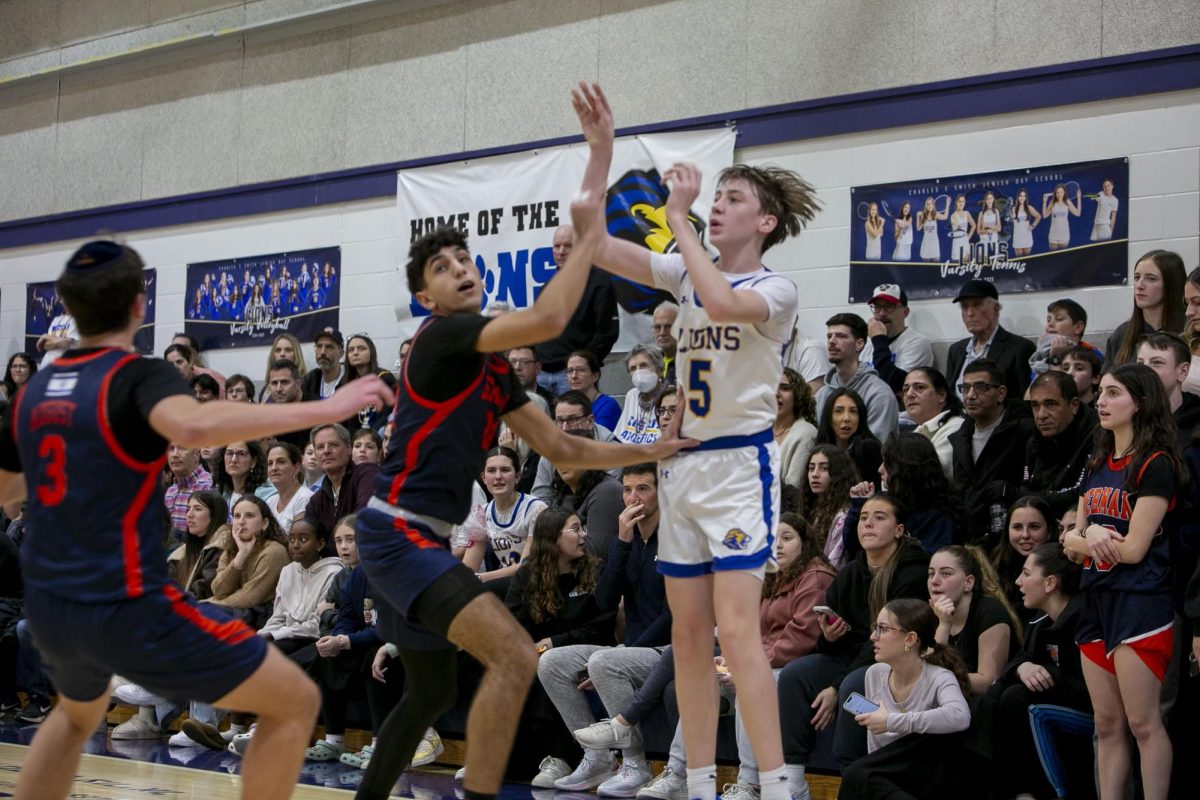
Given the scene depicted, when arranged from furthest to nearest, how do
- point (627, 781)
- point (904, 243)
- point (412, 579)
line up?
1. point (904, 243)
2. point (627, 781)
3. point (412, 579)

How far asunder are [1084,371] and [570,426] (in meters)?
3.35

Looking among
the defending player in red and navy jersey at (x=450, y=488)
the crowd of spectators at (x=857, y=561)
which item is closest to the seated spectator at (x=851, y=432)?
the crowd of spectators at (x=857, y=561)

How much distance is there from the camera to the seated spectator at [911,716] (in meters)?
6.25

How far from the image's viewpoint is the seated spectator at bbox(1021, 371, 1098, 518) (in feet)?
24.1

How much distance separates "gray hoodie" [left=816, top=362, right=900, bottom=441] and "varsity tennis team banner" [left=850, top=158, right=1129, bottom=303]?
1.29 metres

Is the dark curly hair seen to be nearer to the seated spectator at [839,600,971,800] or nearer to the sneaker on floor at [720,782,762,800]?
the sneaker on floor at [720,782,762,800]

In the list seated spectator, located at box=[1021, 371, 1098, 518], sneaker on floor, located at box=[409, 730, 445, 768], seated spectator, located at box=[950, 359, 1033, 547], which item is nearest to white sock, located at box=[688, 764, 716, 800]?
seated spectator, located at box=[950, 359, 1033, 547]

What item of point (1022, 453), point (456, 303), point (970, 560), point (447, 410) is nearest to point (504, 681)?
point (447, 410)

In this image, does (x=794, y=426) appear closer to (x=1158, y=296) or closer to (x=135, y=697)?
(x=1158, y=296)

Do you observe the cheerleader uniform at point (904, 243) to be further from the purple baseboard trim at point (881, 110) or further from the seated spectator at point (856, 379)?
the seated spectator at point (856, 379)

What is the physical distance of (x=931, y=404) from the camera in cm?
848

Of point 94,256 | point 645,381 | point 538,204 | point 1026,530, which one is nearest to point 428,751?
point 645,381

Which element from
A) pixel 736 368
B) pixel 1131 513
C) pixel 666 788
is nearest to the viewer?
pixel 736 368

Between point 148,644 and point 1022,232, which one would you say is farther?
point 1022,232
